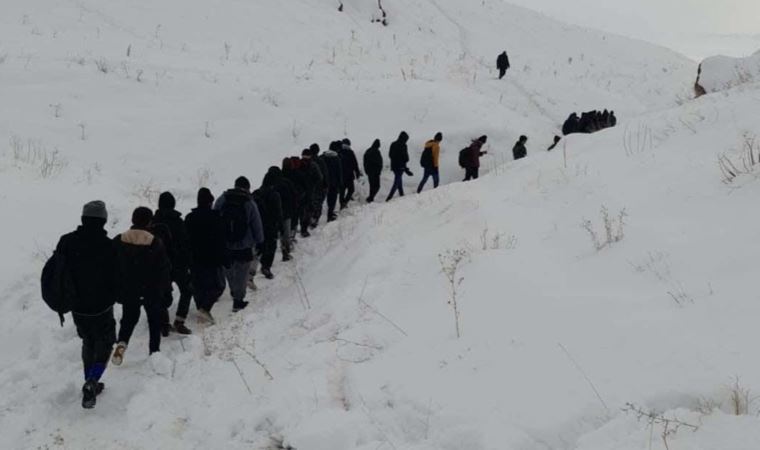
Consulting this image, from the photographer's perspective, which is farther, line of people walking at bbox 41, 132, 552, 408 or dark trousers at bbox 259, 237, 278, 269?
dark trousers at bbox 259, 237, 278, 269

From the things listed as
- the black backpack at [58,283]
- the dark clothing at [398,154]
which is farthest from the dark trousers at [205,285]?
the dark clothing at [398,154]

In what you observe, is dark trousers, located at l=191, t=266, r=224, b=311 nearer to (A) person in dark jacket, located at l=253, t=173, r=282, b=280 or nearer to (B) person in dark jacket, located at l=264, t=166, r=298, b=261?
(A) person in dark jacket, located at l=253, t=173, r=282, b=280

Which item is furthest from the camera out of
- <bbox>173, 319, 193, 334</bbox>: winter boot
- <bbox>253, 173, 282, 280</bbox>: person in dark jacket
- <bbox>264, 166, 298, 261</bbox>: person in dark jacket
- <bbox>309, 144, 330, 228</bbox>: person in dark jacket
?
<bbox>309, 144, 330, 228</bbox>: person in dark jacket

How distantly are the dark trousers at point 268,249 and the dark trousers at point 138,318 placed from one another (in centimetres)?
281

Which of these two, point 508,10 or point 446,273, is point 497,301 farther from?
point 508,10

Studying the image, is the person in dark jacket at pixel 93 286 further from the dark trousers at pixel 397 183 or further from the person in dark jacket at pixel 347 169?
the dark trousers at pixel 397 183

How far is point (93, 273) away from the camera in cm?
549

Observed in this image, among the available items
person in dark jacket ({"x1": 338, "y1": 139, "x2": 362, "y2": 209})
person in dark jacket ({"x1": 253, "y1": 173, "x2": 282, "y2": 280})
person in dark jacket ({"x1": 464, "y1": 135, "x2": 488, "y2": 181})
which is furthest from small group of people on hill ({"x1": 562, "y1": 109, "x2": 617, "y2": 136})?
person in dark jacket ({"x1": 253, "y1": 173, "x2": 282, "y2": 280})

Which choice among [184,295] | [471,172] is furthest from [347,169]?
[184,295]

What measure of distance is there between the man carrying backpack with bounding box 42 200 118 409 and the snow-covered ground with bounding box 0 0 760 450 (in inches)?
15.9

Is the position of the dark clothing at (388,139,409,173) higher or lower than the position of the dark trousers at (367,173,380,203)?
higher

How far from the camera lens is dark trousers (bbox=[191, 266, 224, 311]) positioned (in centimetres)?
770

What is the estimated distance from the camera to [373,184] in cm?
1319

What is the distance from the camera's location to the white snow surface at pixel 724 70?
43.8ft
